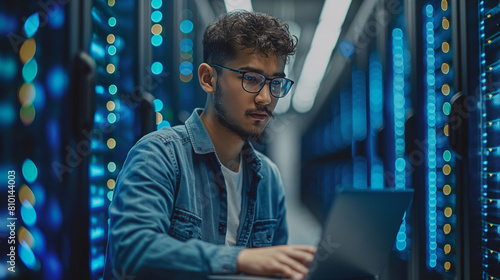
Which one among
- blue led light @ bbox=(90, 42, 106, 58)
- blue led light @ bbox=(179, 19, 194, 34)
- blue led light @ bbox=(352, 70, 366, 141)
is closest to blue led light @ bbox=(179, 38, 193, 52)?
blue led light @ bbox=(179, 19, 194, 34)

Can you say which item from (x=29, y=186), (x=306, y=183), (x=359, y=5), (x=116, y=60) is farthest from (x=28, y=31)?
(x=306, y=183)

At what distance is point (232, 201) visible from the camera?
1417 mm

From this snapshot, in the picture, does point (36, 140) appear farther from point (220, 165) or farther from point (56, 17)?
point (220, 165)

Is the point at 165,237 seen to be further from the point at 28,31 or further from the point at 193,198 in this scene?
the point at 28,31

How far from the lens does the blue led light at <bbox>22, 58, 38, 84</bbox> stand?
126 centimetres

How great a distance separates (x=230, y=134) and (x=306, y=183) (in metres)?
9.44

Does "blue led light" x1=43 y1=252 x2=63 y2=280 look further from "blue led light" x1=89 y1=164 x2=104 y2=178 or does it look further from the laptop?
the laptop

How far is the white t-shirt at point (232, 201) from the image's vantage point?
1.38 m

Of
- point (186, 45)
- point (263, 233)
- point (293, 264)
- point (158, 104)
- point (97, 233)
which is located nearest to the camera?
point (293, 264)

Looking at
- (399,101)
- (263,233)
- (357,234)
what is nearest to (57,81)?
(263,233)

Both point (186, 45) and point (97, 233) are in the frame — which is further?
point (186, 45)

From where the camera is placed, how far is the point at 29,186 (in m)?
1.28

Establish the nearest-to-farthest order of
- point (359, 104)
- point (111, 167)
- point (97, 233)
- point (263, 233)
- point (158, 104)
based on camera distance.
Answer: point (263, 233), point (97, 233), point (111, 167), point (158, 104), point (359, 104)

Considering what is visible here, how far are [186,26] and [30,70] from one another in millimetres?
1299
